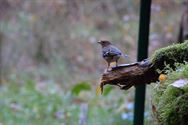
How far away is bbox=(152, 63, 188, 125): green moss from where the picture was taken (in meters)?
1.20

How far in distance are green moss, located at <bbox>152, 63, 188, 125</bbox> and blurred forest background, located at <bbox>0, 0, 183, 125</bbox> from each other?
12.4ft

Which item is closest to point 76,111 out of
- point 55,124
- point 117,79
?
point 55,124

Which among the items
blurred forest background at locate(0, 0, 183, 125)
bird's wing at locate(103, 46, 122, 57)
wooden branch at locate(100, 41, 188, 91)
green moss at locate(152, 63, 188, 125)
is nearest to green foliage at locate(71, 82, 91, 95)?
blurred forest background at locate(0, 0, 183, 125)

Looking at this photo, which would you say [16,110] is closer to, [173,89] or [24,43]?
[24,43]

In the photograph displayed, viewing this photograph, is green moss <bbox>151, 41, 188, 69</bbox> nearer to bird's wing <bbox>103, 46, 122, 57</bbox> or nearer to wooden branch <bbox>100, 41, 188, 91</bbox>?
wooden branch <bbox>100, 41, 188, 91</bbox>

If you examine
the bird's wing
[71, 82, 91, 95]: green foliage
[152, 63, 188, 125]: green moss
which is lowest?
[152, 63, 188, 125]: green moss

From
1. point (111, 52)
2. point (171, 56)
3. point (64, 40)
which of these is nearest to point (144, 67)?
point (171, 56)

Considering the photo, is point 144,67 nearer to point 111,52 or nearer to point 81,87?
point 111,52

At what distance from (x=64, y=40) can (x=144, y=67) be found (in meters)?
5.24

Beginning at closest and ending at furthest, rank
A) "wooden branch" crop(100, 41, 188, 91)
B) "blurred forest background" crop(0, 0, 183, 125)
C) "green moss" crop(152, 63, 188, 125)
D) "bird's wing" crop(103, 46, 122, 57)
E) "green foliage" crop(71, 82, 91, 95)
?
"green moss" crop(152, 63, 188, 125) < "wooden branch" crop(100, 41, 188, 91) < "bird's wing" crop(103, 46, 122, 57) < "green foliage" crop(71, 82, 91, 95) < "blurred forest background" crop(0, 0, 183, 125)

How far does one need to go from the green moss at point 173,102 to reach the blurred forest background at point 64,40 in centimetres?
377

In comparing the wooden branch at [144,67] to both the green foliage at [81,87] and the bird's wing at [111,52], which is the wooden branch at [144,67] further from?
the green foliage at [81,87]

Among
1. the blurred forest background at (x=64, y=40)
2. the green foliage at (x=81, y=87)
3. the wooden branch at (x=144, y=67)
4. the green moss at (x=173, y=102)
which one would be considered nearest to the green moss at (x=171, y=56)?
the wooden branch at (x=144, y=67)

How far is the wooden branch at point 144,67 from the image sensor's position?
1.49 m
